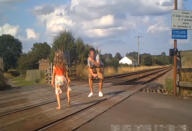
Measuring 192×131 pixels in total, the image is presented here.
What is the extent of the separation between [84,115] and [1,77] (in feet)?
24.3

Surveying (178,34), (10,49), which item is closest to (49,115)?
(178,34)

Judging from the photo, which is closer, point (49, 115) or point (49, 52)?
point (49, 115)

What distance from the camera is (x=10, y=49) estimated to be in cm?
8238

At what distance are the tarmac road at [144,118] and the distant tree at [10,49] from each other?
250 feet

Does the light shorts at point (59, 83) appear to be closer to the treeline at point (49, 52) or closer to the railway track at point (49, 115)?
the railway track at point (49, 115)

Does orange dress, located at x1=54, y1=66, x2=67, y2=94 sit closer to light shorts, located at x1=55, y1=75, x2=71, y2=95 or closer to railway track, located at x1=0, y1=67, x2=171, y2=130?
light shorts, located at x1=55, y1=75, x2=71, y2=95

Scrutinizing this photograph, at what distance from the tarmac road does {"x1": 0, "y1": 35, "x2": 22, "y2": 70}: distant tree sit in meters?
76.1

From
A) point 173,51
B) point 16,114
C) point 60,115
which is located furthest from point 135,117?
point 173,51

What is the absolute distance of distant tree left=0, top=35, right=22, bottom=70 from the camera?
254ft

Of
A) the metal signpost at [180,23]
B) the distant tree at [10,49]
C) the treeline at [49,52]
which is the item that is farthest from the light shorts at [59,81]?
the distant tree at [10,49]

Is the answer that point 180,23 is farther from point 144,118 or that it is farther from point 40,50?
point 40,50

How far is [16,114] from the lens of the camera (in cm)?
537

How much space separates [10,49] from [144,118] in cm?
8576

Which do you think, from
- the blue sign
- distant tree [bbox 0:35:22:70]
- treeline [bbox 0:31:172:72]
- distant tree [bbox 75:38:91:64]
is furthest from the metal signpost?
distant tree [bbox 0:35:22:70]
